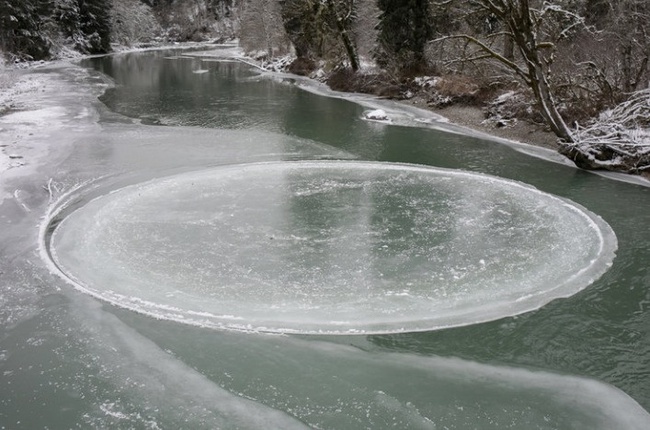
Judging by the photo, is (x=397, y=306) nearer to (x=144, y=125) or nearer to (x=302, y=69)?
(x=144, y=125)

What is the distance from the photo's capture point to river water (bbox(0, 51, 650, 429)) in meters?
5.14

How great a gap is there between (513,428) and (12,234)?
823 cm

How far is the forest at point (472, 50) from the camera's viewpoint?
1323 centimetres

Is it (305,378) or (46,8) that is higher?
(46,8)

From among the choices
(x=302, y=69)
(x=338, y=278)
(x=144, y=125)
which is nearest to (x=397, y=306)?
(x=338, y=278)

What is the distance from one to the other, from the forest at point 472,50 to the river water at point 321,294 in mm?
1757

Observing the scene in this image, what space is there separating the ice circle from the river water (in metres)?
0.04

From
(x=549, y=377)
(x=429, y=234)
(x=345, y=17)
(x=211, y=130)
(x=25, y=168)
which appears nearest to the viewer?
(x=549, y=377)

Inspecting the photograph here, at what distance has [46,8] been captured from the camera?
46.9 meters

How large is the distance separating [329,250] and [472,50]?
2021cm

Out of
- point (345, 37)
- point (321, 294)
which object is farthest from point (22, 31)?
point (321, 294)

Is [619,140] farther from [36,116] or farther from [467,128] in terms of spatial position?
[36,116]

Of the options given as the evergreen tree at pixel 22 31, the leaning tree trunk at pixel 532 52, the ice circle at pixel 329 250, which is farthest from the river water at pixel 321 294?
the evergreen tree at pixel 22 31

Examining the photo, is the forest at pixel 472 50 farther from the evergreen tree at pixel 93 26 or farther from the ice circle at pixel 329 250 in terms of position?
the ice circle at pixel 329 250
